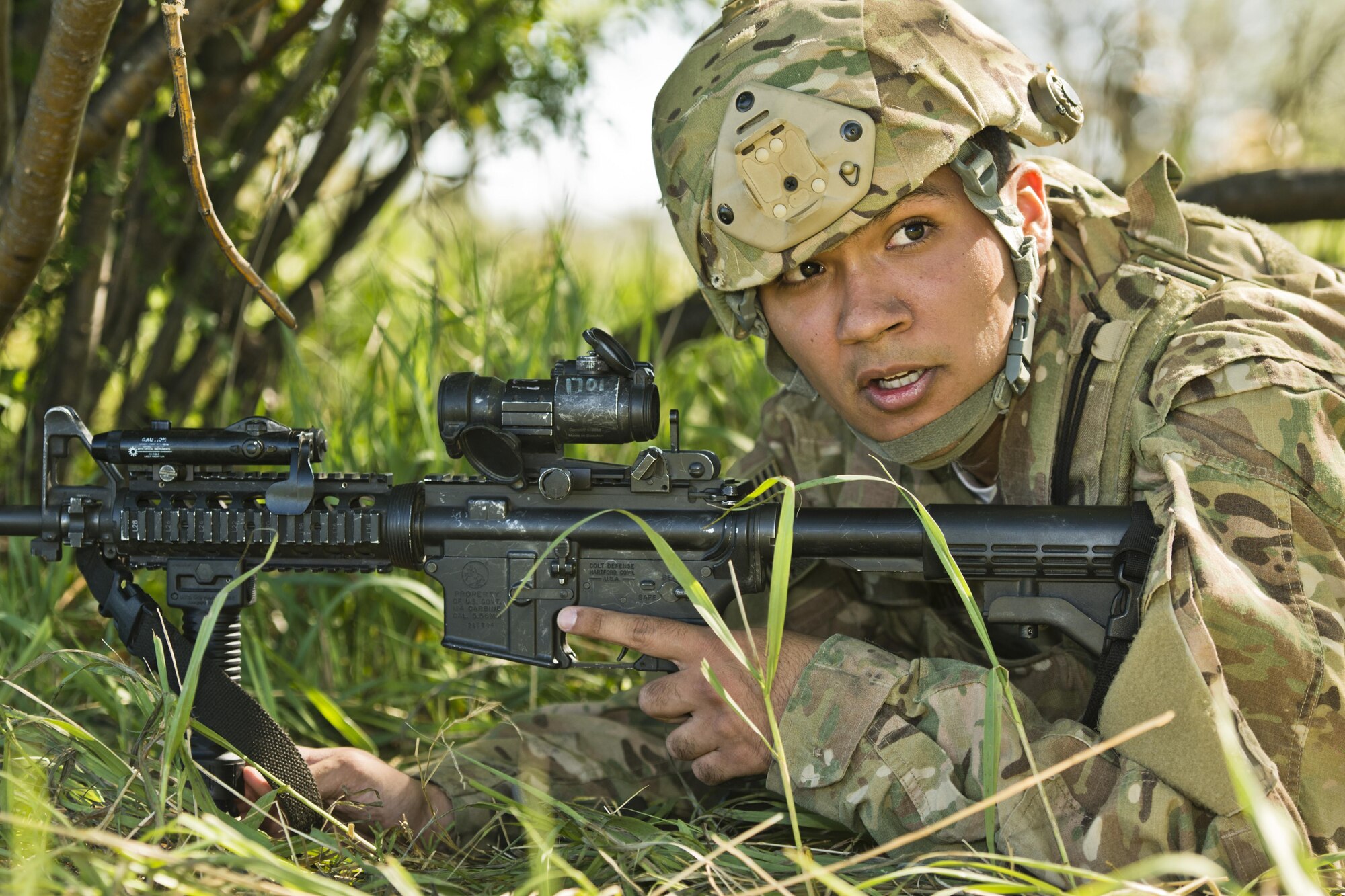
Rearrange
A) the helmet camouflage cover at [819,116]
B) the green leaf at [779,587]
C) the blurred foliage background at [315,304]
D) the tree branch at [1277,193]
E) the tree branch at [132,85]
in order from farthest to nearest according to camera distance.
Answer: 1. the tree branch at [1277,193]
2. the blurred foliage background at [315,304]
3. the tree branch at [132,85]
4. the helmet camouflage cover at [819,116]
5. the green leaf at [779,587]

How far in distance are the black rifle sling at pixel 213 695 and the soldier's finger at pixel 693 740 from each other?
757 millimetres

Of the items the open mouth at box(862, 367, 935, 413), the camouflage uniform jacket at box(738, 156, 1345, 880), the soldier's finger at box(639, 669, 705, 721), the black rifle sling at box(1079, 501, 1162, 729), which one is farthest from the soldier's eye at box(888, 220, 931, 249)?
the soldier's finger at box(639, 669, 705, 721)

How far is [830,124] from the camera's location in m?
2.33

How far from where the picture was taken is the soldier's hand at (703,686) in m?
2.39

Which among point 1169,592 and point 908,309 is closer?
point 1169,592

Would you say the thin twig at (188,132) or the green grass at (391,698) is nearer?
the green grass at (391,698)

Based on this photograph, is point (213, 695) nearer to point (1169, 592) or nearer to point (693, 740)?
point (693, 740)

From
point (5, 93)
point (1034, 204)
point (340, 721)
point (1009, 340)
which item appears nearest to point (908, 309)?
point (1009, 340)

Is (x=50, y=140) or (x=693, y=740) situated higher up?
(x=50, y=140)

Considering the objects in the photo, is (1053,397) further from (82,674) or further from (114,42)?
(114,42)

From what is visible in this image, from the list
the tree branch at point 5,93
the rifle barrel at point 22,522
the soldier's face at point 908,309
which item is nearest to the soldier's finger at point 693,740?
the soldier's face at point 908,309

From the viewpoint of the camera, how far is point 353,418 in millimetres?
3844

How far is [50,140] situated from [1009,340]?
6.99 feet

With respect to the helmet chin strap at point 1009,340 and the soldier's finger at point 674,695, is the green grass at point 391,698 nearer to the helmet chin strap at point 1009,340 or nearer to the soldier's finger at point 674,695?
the soldier's finger at point 674,695
